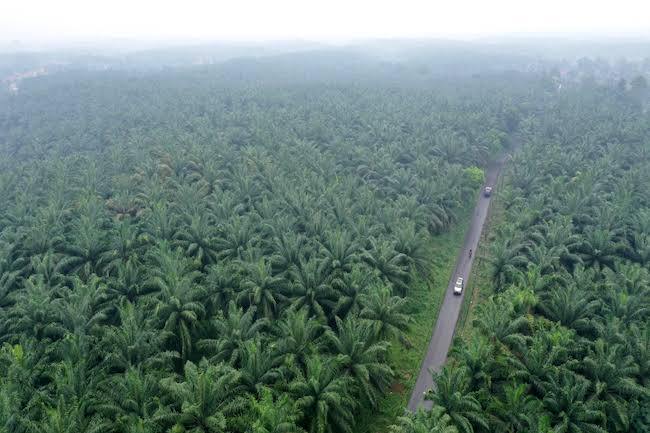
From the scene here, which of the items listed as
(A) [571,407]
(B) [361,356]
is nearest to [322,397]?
(B) [361,356]

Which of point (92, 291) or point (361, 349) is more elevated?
point (92, 291)

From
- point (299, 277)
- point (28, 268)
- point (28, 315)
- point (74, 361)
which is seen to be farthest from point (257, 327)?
point (28, 268)

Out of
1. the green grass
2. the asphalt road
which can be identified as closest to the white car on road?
the asphalt road

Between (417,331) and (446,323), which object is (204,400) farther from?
(446,323)

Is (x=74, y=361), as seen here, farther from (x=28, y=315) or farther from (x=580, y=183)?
(x=580, y=183)

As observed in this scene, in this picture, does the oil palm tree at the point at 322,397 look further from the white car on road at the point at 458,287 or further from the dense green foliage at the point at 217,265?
the white car on road at the point at 458,287

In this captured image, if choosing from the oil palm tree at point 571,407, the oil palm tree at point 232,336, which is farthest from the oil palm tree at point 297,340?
the oil palm tree at point 571,407
